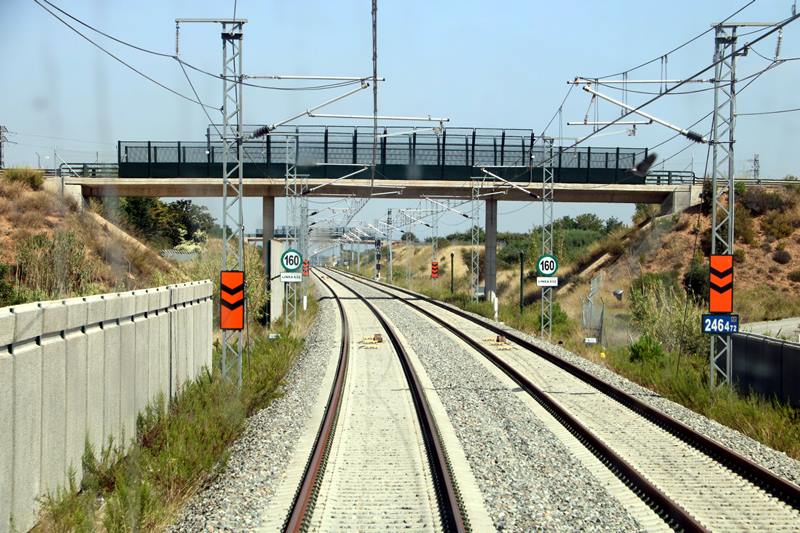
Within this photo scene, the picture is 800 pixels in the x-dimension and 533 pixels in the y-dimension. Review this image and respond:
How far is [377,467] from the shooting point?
10992mm

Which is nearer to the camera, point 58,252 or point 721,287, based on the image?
point 721,287

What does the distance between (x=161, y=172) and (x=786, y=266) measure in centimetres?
3960

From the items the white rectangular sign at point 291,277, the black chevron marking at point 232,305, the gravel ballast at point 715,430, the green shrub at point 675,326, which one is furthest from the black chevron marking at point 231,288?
the green shrub at point 675,326

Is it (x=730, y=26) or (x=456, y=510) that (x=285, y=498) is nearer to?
(x=456, y=510)

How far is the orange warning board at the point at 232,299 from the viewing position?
16408 mm

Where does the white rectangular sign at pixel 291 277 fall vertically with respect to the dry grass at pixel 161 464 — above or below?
above

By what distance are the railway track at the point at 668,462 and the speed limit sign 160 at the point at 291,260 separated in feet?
39.3

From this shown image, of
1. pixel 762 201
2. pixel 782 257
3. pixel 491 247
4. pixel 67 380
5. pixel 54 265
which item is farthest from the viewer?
pixel 762 201

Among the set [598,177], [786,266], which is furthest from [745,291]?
[598,177]

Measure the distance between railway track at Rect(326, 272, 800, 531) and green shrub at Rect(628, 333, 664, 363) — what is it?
3237 millimetres

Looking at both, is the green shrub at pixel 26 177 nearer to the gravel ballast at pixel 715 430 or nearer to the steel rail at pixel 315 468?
the steel rail at pixel 315 468

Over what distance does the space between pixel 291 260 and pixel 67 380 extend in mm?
20817

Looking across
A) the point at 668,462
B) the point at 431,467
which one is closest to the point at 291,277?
the point at 431,467

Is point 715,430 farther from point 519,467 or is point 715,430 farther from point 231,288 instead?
point 231,288
